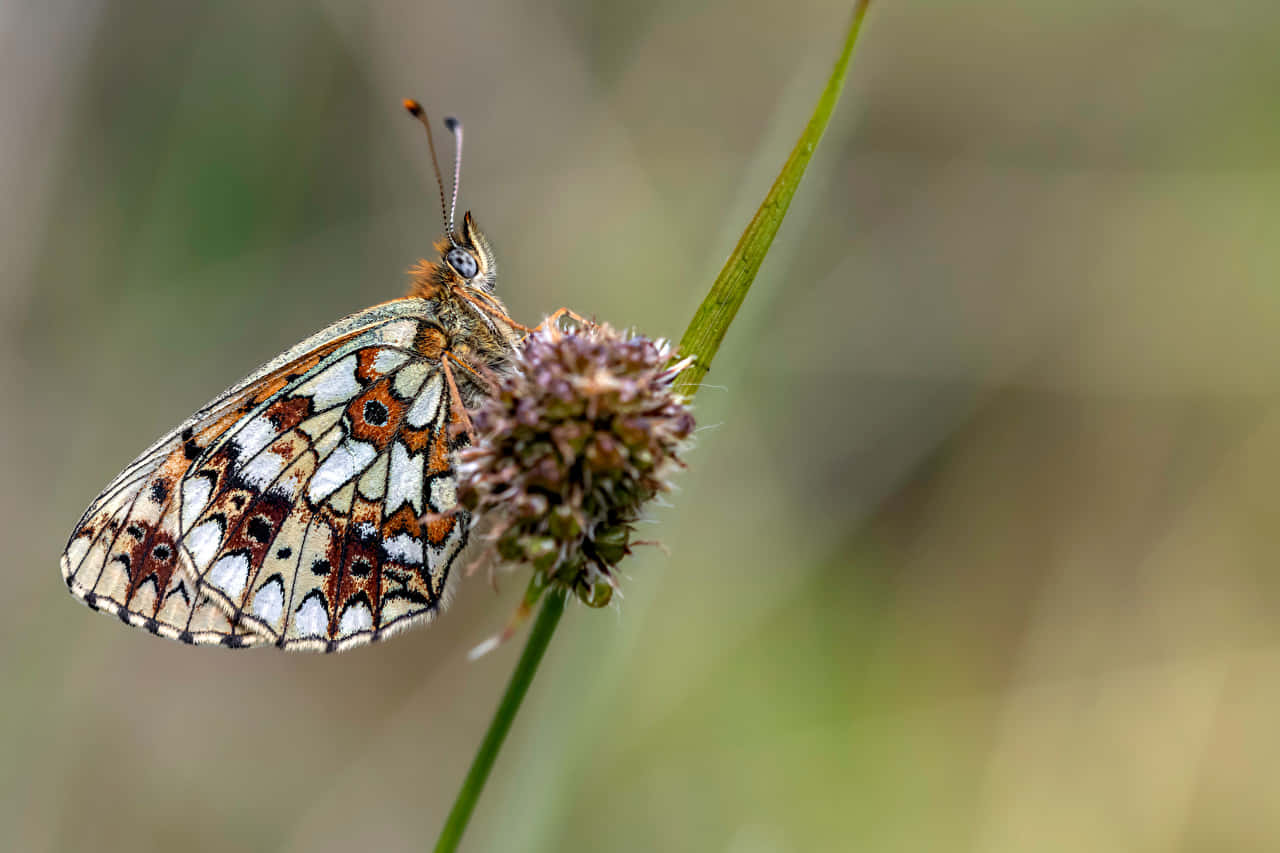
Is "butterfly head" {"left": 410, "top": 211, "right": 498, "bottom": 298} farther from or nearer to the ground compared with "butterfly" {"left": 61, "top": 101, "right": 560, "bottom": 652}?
farther from the ground

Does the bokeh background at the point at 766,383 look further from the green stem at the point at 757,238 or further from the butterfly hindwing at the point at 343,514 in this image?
the green stem at the point at 757,238

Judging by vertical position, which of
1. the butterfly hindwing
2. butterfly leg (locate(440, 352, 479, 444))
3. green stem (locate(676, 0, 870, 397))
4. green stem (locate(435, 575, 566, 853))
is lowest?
green stem (locate(435, 575, 566, 853))

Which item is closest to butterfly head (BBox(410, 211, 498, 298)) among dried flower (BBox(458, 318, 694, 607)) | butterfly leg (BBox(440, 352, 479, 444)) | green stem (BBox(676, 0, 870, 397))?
butterfly leg (BBox(440, 352, 479, 444))

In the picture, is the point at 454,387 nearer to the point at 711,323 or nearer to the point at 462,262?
the point at 462,262

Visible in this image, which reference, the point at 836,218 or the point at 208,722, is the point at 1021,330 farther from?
the point at 208,722

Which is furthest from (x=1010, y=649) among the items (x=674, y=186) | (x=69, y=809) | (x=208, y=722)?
(x=69, y=809)

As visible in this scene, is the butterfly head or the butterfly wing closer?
the butterfly wing

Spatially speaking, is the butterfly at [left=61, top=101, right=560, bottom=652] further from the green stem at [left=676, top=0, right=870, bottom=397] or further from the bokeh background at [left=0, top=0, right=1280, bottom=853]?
the bokeh background at [left=0, top=0, right=1280, bottom=853]

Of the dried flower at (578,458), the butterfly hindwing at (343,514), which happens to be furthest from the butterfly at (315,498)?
the dried flower at (578,458)
